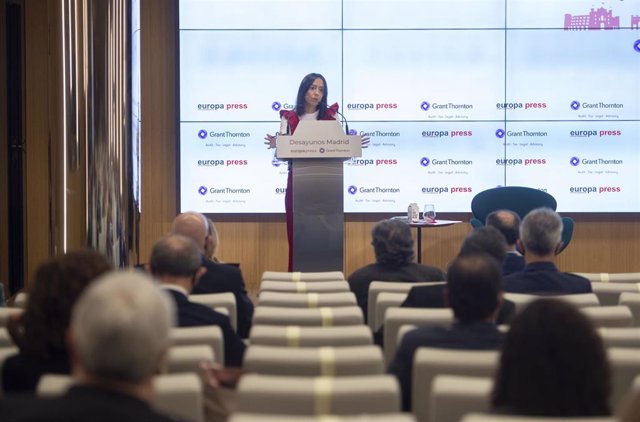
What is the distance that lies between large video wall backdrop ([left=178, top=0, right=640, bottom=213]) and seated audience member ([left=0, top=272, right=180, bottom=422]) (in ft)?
24.7

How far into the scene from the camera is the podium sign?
6.69m

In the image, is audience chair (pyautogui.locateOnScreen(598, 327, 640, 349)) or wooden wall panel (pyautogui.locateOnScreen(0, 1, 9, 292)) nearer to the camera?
audience chair (pyautogui.locateOnScreen(598, 327, 640, 349))

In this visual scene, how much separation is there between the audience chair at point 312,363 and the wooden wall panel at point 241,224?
22.1 ft

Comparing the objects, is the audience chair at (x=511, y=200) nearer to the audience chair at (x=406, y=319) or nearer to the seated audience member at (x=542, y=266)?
the seated audience member at (x=542, y=266)

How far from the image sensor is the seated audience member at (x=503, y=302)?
3508 mm

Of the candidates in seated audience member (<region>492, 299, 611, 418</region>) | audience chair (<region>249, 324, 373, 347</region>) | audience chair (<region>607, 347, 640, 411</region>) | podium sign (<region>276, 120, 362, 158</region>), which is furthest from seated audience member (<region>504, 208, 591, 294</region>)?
podium sign (<region>276, 120, 362, 158</region>)

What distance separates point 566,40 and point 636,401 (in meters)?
7.86

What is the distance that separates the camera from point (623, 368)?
2488 mm

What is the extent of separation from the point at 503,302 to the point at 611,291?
3.45 ft

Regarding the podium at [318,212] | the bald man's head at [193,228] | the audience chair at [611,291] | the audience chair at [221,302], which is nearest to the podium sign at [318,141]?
the podium at [318,212]

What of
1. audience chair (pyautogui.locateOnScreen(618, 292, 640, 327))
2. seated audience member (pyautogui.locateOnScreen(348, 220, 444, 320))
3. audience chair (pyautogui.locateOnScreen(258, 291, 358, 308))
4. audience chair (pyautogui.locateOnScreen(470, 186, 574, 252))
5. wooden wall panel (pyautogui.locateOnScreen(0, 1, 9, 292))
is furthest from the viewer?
wooden wall panel (pyautogui.locateOnScreen(0, 1, 9, 292))

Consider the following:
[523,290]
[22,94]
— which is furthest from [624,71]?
[22,94]

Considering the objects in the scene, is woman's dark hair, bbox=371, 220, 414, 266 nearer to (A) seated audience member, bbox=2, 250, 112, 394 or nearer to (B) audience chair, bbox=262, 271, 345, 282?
(B) audience chair, bbox=262, 271, 345, 282

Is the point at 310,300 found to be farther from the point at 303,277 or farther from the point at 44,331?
the point at 44,331
